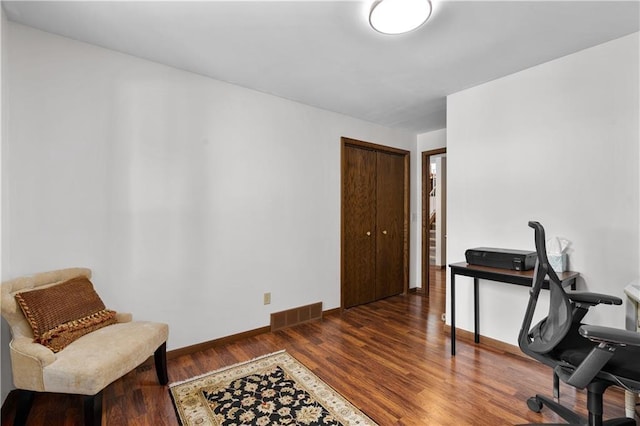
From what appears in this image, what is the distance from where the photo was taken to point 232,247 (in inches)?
115

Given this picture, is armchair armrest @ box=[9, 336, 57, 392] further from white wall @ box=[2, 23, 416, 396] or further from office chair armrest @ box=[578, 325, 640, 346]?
office chair armrest @ box=[578, 325, 640, 346]

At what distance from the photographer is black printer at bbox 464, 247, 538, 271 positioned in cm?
236

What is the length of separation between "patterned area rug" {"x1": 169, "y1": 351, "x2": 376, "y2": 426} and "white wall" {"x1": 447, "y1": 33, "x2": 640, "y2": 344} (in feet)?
5.64

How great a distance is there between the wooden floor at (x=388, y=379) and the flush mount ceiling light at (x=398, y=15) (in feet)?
7.79

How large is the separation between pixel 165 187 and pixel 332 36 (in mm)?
1758

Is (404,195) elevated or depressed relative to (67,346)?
elevated

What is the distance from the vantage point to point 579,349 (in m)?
1.49

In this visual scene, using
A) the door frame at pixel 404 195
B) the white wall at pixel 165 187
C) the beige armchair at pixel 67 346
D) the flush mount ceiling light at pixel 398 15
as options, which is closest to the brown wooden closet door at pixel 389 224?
the door frame at pixel 404 195

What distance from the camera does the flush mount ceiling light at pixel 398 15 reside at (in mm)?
1704

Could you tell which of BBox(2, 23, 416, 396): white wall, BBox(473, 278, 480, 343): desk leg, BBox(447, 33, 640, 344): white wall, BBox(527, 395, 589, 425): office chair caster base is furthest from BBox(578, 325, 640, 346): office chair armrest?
BBox(2, 23, 416, 396): white wall

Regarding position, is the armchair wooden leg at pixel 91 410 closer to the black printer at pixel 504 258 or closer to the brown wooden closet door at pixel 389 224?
the black printer at pixel 504 258

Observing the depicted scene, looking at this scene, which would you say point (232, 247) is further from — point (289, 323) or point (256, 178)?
point (289, 323)

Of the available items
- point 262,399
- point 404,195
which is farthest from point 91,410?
point 404,195

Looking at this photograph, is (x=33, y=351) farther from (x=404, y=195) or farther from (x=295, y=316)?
(x=404, y=195)
